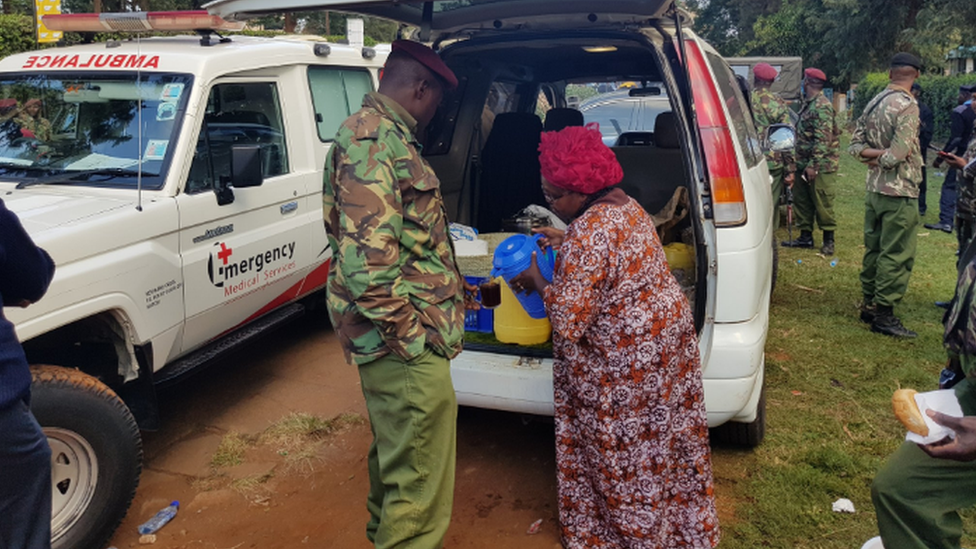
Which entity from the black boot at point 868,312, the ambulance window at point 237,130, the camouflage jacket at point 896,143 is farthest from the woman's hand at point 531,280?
the black boot at point 868,312

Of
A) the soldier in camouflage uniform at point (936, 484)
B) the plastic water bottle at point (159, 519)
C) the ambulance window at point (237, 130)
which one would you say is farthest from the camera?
the ambulance window at point (237, 130)

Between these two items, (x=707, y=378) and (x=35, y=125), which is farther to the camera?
(x=35, y=125)

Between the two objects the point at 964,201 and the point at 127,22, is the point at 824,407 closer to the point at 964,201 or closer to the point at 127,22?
the point at 964,201

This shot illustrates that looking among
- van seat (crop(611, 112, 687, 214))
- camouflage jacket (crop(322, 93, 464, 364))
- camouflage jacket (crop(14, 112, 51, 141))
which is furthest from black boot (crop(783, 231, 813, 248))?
camouflage jacket (crop(14, 112, 51, 141))

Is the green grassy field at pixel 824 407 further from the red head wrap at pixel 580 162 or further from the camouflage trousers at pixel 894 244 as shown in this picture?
the red head wrap at pixel 580 162

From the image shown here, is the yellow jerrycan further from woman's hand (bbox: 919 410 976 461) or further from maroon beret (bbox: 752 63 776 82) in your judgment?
maroon beret (bbox: 752 63 776 82)

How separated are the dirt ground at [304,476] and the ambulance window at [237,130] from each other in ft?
4.51

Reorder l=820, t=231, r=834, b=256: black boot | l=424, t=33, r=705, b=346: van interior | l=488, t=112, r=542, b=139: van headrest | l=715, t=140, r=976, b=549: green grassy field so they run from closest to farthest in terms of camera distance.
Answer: l=715, t=140, r=976, b=549: green grassy field, l=424, t=33, r=705, b=346: van interior, l=488, t=112, r=542, b=139: van headrest, l=820, t=231, r=834, b=256: black boot

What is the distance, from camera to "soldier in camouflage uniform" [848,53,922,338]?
5.24 meters

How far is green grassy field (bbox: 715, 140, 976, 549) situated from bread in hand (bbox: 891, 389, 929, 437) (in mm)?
1186

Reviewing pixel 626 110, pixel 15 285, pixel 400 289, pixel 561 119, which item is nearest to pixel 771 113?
pixel 626 110

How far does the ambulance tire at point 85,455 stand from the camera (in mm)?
2889

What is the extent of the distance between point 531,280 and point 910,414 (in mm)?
1356

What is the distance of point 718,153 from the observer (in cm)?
298
